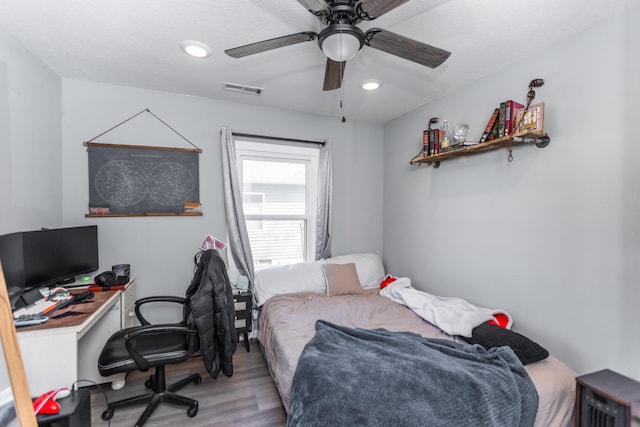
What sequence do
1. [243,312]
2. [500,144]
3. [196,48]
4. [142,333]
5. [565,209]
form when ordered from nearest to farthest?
[142,333] → [565,209] → [196,48] → [500,144] → [243,312]

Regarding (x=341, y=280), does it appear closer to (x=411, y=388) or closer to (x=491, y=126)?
(x=411, y=388)

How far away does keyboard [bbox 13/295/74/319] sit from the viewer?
5.45 ft

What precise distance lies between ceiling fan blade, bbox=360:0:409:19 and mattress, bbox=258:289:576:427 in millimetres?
1845

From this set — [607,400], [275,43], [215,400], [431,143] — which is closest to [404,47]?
[275,43]

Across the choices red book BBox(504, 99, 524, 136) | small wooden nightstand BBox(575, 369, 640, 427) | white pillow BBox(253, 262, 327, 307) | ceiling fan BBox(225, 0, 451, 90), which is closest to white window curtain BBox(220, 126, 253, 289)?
white pillow BBox(253, 262, 327, 307)

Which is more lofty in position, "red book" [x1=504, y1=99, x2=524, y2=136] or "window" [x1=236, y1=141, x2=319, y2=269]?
"red book" [x1=504, y1=99, x2=524, y2=136]

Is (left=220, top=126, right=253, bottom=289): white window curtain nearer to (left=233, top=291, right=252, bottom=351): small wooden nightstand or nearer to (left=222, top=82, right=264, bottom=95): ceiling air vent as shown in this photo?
(left=233, top=291, right=252, bottom=351): small wooden nightstand

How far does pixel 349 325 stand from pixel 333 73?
176 centimetres

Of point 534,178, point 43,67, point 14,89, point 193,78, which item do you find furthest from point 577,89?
point 43,67

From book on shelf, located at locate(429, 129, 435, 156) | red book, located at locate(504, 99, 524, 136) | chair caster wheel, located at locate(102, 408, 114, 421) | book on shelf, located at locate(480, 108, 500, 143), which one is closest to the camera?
chair caster wheel, located at locate(102, 408, 114, 421)

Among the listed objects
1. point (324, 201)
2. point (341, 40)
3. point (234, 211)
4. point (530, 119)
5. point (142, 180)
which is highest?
point (341, 40)

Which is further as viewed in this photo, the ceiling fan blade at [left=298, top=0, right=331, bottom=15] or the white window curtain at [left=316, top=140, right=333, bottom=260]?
the white window curtain at [left=316, top=140, right=333, bottom=260]

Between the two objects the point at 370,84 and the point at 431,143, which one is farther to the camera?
the point at 431,143

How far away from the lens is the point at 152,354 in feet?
5.83
